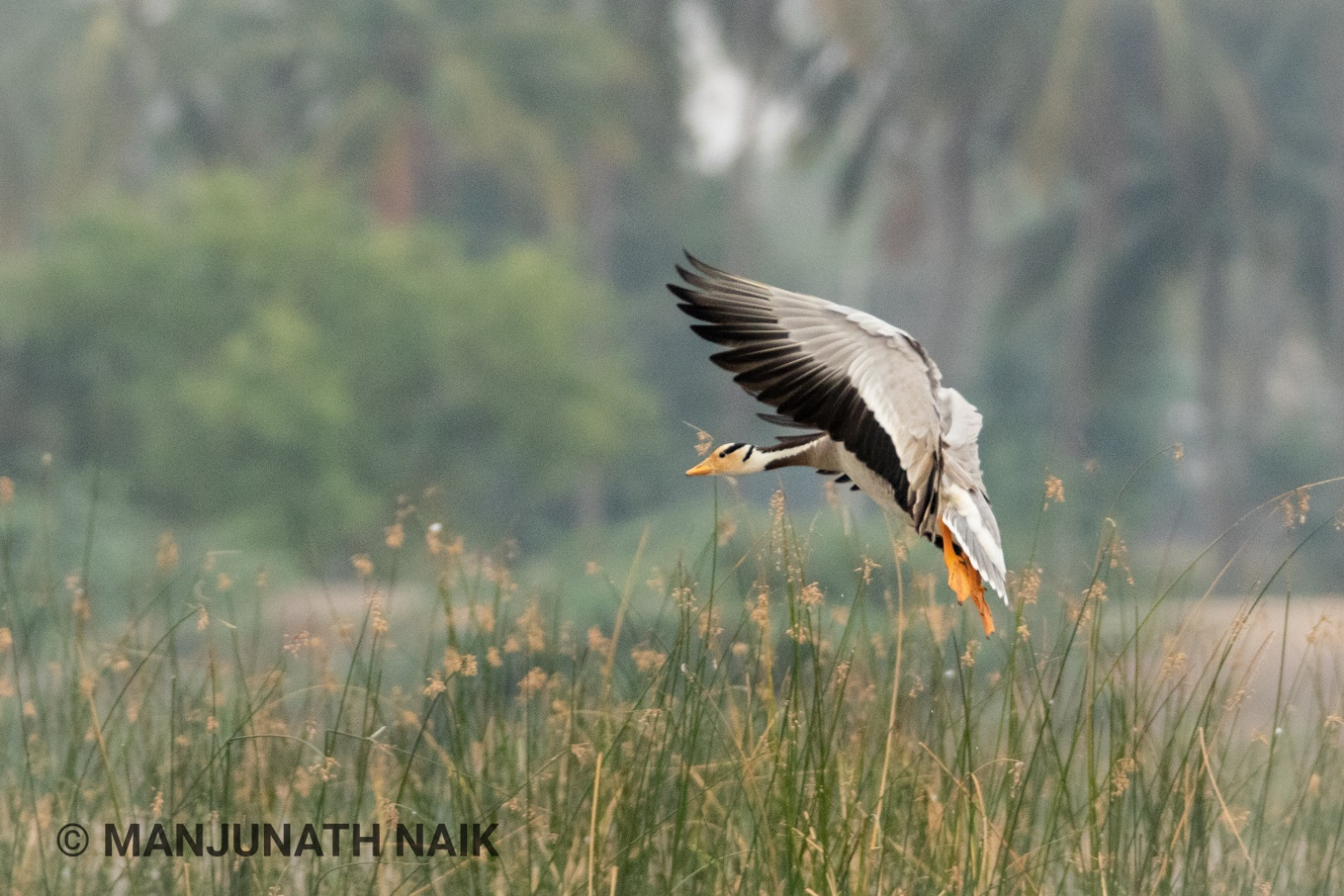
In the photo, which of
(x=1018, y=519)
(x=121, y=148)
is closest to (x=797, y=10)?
(x=1018, y=519)

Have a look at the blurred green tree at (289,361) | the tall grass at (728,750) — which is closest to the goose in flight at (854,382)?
the tall grass at (728,750)

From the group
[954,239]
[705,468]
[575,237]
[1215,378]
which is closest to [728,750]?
[705,468]

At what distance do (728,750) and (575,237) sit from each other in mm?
24481

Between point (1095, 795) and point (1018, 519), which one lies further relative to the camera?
point (1018, 519)

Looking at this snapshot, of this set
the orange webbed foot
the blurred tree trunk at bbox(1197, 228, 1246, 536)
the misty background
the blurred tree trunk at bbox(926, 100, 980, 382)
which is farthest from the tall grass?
the blurred tree trunk at bbox(1197, 228, 1246, 536)

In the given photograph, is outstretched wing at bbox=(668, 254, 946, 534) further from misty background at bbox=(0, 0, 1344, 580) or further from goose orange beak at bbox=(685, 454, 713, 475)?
misty background at bbox=(0, 0, 1344, 580)

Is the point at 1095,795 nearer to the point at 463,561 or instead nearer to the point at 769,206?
the point at 463,561

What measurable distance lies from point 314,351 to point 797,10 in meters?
13.7

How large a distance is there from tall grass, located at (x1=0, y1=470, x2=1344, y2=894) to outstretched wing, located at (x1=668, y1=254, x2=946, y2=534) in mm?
210

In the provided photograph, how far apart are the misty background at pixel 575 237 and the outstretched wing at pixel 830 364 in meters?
15.4

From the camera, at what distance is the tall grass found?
3162mm

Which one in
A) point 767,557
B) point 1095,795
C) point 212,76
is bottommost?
point 1095,795

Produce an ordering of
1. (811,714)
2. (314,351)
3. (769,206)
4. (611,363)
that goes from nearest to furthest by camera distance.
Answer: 1. (811,714)
2. (314,351)
3. (611,363)
4. (769,206)

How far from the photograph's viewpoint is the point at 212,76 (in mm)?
25562
